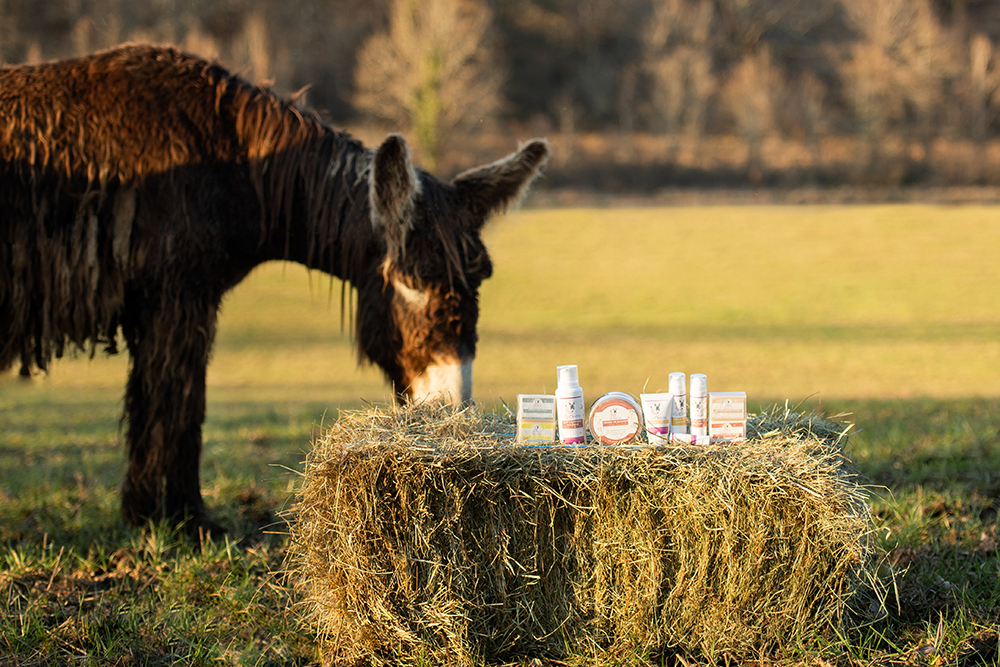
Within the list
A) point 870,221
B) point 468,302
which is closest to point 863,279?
point 870,221

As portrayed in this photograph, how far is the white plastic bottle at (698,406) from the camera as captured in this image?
2818 mm

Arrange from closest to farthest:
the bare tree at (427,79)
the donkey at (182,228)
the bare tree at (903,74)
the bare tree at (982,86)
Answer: the donkey at (182,228) < the bare tree at (427,79) < the bare tree at (982,86) < the bare tree at (903,74)

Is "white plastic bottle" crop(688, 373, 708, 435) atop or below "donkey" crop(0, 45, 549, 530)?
below

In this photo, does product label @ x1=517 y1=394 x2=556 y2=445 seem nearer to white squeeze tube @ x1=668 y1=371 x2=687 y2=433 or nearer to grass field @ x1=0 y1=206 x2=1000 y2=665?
white squeeze tube @ x1=668 y1=371 x2=687 y2=433

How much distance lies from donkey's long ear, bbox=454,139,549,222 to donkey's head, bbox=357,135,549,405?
0.63 feet

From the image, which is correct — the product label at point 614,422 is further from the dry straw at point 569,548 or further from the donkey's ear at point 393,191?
the donkey's ear at point 393,191

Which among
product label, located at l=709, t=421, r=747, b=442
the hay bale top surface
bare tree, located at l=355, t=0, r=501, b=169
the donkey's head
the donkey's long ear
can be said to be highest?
bare tree, located at l=355, t=0, r=501, b=169

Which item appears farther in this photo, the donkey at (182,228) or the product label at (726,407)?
the donkey at (182,228)

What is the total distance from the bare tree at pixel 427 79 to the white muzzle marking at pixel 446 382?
3719 centimetres

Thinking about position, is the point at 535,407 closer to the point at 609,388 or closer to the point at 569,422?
the point at 569,422

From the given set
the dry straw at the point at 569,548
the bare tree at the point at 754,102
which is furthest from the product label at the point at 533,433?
the bare tree at the point at 754,102

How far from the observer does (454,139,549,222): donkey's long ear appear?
383 centimetres

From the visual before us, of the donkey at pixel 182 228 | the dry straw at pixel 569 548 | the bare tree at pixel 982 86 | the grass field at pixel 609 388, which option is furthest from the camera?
the bare tree at pixel 982 86

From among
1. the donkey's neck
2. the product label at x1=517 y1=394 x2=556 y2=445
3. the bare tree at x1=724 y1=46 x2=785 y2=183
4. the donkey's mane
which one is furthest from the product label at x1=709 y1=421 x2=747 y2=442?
the bare tree at x1=724 y1=46 x2=785 y2=183
